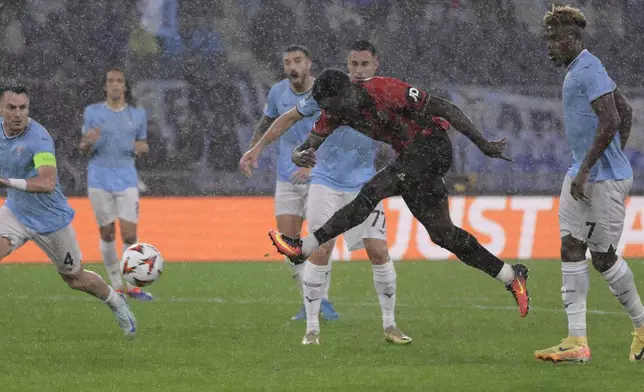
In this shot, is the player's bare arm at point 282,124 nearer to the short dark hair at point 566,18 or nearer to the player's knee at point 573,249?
the short dark hair at point 566,18

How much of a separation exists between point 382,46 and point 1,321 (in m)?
12.7

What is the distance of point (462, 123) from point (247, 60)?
13.9m

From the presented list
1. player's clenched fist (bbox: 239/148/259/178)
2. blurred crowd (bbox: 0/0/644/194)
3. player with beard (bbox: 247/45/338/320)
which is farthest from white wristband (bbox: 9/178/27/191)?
blurred crowd (bbox: 0/0/644/194)

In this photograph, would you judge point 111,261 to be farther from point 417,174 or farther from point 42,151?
point 417,174

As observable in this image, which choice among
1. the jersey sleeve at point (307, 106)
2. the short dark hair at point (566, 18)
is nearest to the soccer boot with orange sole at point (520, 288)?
the short dark hair at point (566, 18)

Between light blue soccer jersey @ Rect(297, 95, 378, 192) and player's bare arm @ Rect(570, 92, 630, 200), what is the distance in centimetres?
257

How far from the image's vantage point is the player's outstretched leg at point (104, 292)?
30.1ft

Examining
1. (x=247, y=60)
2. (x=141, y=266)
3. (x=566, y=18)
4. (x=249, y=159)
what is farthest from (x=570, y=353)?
(x=247, y=60)

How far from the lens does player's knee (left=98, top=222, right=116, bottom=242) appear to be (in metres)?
12.8

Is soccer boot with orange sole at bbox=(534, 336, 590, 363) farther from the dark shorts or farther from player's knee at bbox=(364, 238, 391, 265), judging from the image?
player's knee at bbox=(364, 238, 391, 265)

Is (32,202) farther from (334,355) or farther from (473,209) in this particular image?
(473,209)

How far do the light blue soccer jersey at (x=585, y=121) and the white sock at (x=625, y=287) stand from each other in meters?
0.62

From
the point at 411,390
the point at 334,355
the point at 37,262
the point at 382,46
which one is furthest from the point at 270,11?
the point at 411,390

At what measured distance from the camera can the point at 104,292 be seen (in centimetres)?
920
